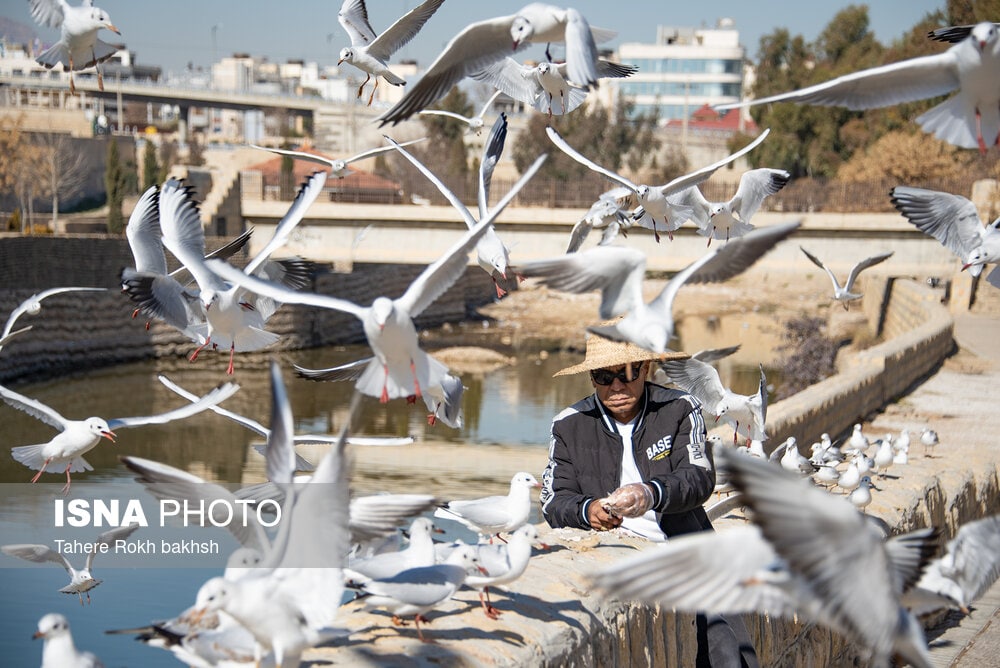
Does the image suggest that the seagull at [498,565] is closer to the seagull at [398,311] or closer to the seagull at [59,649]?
the seagull at [398,311]

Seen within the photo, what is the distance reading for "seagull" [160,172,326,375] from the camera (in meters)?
4.43

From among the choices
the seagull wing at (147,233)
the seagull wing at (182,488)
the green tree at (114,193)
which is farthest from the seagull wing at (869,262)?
the green tree at (114,193)

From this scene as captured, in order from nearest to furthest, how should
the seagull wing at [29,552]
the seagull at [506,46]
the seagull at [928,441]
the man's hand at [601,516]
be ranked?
the seagull at [506,46] → the man's hand at [601,516] → the seagull wing at [29,552] → the seagull at [928,441]

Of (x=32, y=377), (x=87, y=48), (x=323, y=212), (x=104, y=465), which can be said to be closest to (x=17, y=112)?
(x=323, y=212)

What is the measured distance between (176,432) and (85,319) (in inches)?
269

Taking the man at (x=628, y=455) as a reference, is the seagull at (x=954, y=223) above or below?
above

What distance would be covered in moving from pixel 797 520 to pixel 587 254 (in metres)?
1.22

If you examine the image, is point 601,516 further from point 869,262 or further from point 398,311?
point 869,262

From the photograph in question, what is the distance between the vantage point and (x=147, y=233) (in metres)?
5.22

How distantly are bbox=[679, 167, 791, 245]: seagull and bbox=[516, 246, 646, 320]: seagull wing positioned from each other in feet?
7.20

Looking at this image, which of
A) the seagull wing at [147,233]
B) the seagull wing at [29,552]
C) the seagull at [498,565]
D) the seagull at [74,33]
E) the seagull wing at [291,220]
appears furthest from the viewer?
the seagull at [74,33]

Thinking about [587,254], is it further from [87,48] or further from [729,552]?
[87,48]

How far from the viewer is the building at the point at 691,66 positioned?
85312 millimetres

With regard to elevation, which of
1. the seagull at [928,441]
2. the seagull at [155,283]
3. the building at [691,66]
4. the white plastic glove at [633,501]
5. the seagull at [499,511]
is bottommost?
the seagull at [928,441]
